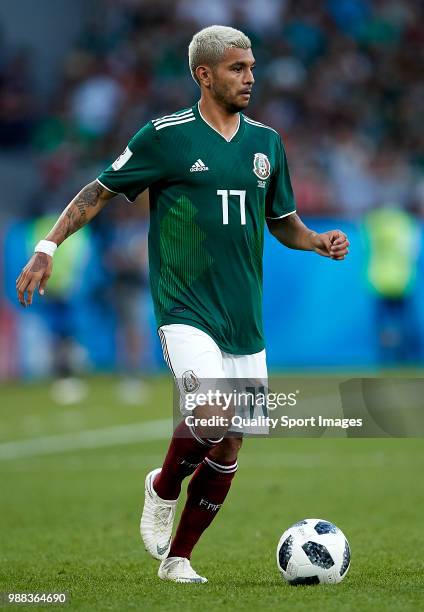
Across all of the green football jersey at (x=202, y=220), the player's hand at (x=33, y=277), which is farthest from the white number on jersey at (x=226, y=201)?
the player's hand at (x=33, y=277)

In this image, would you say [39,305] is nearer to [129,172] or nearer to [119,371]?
[119,371]

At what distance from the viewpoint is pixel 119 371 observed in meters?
19.0

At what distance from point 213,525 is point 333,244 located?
2880 millimetres

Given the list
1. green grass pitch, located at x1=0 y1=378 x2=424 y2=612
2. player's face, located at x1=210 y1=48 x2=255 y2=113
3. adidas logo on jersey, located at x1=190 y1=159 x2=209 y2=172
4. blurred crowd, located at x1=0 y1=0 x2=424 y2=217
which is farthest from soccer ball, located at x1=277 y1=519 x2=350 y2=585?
blurred crowd, located at x1=0 y1=0 x2=424 y2=217

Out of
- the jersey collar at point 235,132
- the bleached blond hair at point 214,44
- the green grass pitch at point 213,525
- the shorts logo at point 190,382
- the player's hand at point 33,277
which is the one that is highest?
the bleached blond hair at point 214,44

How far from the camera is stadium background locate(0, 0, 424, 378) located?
18.6 metres

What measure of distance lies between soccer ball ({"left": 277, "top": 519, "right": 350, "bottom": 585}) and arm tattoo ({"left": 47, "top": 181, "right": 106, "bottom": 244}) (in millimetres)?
1735

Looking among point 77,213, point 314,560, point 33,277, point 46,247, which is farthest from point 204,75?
point 314,560

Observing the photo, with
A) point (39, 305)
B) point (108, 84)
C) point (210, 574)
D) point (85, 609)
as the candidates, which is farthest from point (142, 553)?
point (108, 84)

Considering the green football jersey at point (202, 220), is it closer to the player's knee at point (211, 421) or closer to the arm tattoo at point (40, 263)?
the player's knee at point (211, 421)

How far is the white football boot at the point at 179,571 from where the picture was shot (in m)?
6.02

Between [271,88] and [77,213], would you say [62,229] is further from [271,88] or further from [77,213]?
[271,88]

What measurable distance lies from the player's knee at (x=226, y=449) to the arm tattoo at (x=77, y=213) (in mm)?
1197

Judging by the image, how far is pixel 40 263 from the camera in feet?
19.0
